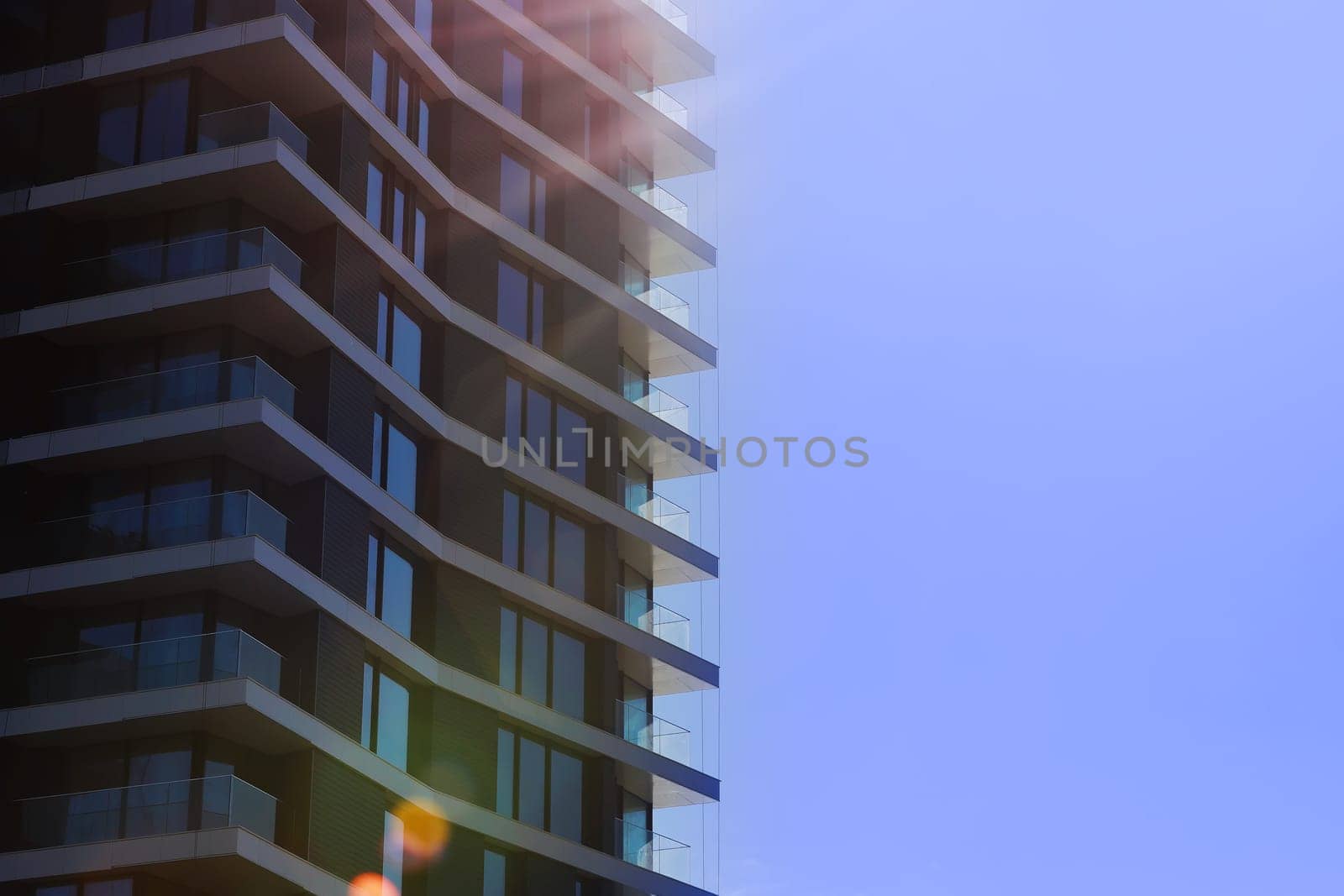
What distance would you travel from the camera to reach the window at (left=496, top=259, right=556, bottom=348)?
5159 centimetres

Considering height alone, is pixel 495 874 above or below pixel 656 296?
below

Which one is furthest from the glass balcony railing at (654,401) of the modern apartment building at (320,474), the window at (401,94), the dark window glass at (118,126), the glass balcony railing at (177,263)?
the dark window glass at (118,126)

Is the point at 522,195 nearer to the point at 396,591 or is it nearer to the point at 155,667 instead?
the point at 396,591

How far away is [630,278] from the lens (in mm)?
57281

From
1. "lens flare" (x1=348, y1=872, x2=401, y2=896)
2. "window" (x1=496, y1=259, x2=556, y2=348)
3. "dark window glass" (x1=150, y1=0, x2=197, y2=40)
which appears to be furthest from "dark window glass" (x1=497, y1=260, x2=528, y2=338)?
"lens flare" (x1=348, y1=872, x2=401, y2=896)

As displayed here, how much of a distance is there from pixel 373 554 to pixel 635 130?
20.7 m

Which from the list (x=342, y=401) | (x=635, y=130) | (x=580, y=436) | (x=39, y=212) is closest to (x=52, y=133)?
(x=39, y=212)

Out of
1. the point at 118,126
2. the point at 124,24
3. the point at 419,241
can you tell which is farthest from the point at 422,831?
the point at 124,24

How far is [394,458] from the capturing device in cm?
4566

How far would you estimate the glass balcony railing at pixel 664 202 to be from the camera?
59.2 meters

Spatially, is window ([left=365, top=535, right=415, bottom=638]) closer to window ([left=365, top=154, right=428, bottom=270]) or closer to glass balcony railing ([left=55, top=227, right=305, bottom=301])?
glass balcony railing ([left=55, top=227, right=305, bottom=301])

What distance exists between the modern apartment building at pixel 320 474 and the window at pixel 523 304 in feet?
0.37

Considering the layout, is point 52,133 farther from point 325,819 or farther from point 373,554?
point 325,819

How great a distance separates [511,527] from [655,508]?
6794 millimetres
